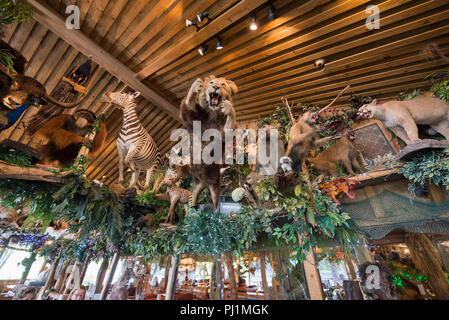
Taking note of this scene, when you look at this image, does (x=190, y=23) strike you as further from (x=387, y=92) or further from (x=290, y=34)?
(x=387, y=92)

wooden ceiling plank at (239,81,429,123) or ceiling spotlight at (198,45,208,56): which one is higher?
ceiling spotlight at (198,45,208,56)

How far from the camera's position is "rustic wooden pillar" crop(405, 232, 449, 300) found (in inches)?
166

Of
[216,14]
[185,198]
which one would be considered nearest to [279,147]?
[185,198]

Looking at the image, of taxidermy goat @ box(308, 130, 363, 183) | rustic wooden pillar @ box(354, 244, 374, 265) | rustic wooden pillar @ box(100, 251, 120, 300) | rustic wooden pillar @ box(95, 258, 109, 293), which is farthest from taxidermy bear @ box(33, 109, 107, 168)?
rustic wooden pillar @ box(354, 244, 374, 265)

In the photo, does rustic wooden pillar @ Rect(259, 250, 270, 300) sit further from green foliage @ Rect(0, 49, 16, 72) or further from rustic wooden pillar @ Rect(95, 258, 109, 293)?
green foliage @ Rect(0, 49, 16, 72)

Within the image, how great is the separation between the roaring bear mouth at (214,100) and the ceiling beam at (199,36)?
1.93 m

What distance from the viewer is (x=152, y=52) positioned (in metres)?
3.58

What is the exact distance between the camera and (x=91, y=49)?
11.3 ft

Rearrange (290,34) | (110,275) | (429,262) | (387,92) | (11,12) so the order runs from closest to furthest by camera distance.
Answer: (11,12) < (290,34) < (387,92) < (110,275) < (429,262)

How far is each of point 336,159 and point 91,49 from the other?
5.05 m

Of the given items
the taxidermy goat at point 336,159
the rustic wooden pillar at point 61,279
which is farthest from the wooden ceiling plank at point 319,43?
the rustic wooden pillar at point 61,279

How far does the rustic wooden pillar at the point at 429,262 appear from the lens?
4.21 metres

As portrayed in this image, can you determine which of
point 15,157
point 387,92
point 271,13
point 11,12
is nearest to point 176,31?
point 271,13

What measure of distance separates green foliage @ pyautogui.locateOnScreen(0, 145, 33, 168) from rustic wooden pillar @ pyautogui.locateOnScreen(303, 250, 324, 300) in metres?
3.84
